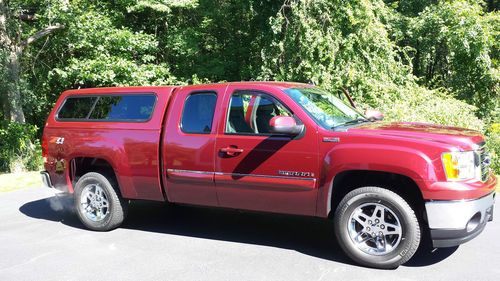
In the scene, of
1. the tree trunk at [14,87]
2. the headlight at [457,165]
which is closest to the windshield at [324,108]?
the headlight at [457,165]

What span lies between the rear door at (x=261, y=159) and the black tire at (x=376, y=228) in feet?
1.28

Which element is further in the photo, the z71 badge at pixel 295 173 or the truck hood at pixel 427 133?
the z71 badge at pixel 295 173

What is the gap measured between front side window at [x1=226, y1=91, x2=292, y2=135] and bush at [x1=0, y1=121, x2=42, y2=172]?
1068cm

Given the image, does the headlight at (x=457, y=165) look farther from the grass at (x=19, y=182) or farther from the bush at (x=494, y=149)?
the grass at (x=19, y=182)

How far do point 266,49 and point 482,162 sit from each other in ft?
35.1

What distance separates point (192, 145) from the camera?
5.65 metres

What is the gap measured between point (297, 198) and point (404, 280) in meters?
1.32

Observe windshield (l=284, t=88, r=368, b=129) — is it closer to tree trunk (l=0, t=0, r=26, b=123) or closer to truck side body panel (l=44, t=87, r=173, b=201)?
truck side body panel (l=44, t=87, r=173, b=201)

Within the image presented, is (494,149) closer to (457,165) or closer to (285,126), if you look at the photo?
(457,165)

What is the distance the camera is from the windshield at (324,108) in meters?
5.25

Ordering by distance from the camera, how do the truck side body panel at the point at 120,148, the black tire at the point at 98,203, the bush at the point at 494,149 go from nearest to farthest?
the truck side body panel at the point at 120,148, the black tire at the point at 98,203, the bush at the point at 494,149

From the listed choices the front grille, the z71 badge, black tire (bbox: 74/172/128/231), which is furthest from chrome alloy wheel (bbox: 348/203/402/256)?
black tire (bbox: 74/172/128/231)

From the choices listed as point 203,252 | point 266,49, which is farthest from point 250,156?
point 266,49

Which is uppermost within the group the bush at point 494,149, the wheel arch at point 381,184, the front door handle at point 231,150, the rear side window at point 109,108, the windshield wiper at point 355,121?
the rear side window at point 109,108
